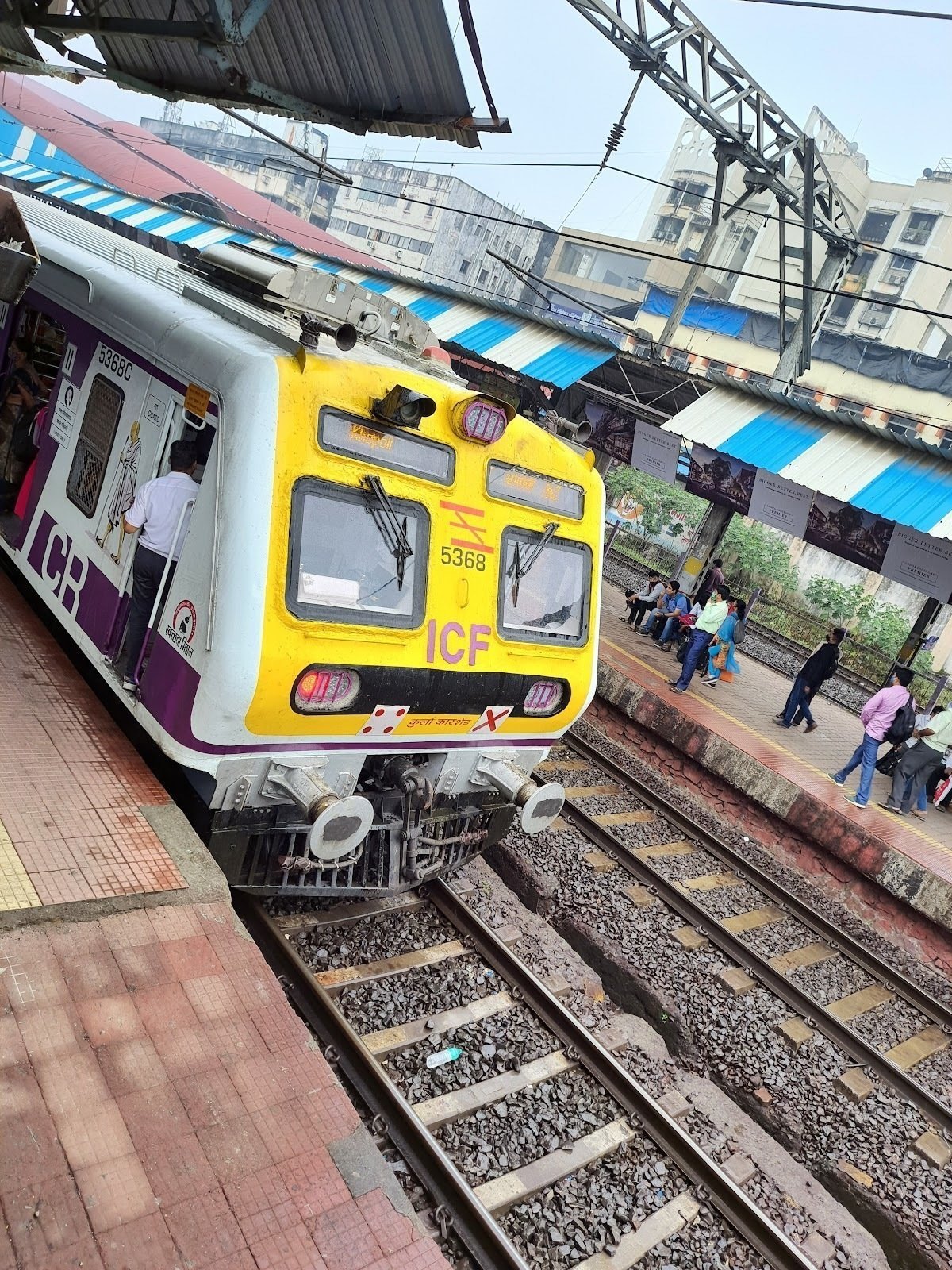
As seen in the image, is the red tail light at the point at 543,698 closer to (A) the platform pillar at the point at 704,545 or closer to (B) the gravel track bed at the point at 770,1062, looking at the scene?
(B) the gravel track bed at the point at 770,1062

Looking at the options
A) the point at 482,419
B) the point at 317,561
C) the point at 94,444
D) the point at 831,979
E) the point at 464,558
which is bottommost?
the point at 831,979

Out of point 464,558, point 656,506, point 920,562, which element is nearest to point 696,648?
point 920,562

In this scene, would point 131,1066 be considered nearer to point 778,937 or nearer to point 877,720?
point 778,937

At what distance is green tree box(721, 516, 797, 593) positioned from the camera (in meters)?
23.5

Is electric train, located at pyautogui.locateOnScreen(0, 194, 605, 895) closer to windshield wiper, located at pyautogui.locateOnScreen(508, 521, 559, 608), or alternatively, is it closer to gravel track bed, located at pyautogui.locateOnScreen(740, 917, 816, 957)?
windshield wiper, located at pyautogui.locateOnScreen(508, 521, 559, 608)

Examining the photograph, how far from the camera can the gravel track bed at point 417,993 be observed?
16.4 feet

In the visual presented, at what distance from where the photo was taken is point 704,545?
14.9m

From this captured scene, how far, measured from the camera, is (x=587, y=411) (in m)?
15.1

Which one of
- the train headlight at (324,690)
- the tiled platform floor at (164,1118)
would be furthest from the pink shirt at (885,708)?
the tiled platform floor at (164,1118)

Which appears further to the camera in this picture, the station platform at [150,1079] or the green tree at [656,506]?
the green tree at [656,506]

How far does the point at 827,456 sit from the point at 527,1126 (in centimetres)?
886

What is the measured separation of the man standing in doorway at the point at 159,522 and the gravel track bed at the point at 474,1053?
2.47 m

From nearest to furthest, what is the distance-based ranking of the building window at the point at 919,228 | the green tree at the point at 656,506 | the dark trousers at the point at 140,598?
1. the dark trousers at the point at 140,598
2. the green tree at the point at 656,506
3. the building window at the point at 919,228

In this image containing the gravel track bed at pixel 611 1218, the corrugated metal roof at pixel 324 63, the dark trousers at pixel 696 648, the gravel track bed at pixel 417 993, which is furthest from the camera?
the dark trousers at pixel 696 648
